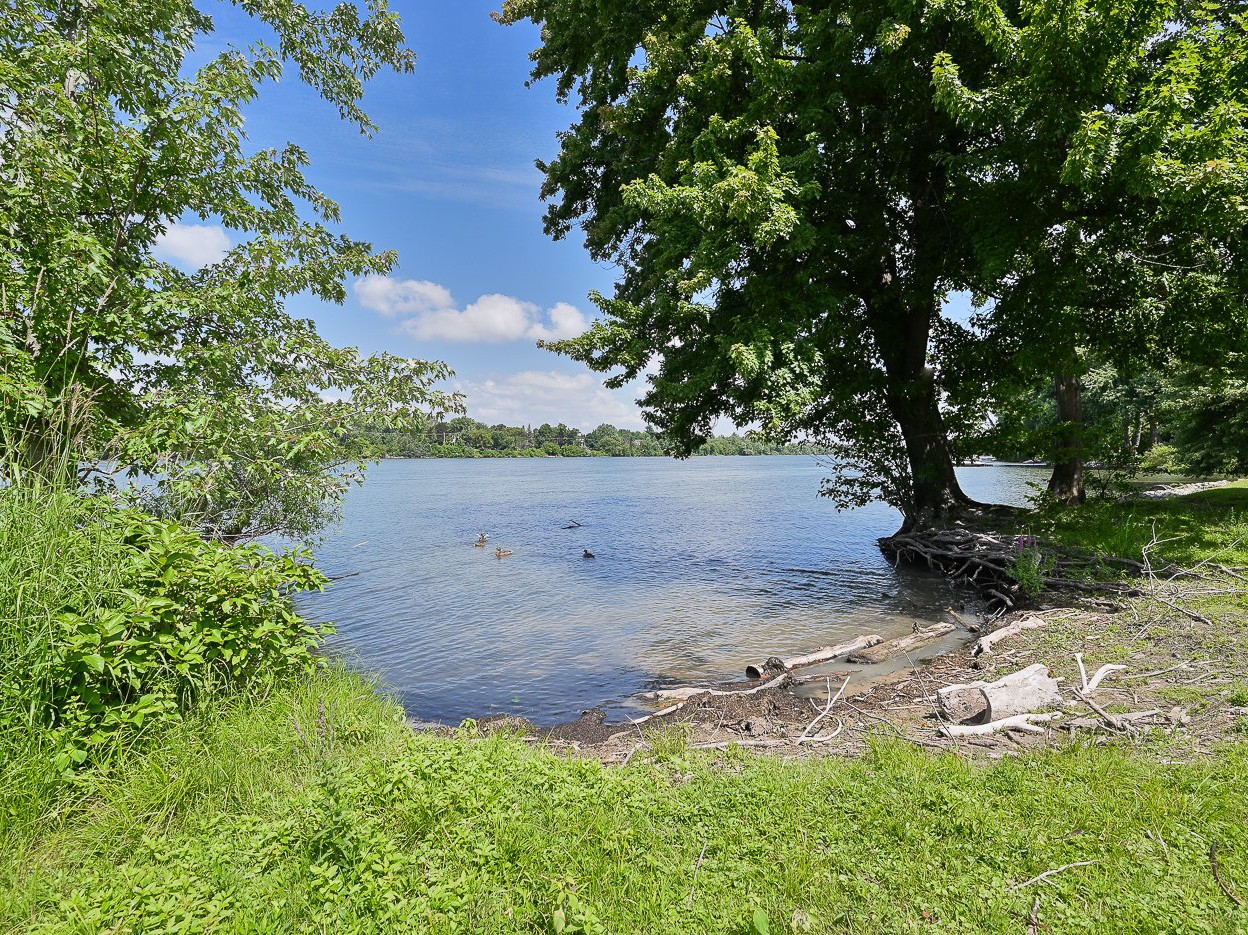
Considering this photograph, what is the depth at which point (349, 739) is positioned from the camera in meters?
4.80

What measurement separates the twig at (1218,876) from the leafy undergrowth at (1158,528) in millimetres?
8134

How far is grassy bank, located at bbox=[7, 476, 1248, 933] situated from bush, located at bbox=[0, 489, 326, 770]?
30 millimetres

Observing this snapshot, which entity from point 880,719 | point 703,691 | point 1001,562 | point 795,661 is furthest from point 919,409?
point 880,719

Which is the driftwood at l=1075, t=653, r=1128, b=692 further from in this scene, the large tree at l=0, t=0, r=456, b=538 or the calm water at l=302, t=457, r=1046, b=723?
the large tree at l=0, t=0, r=456, b=538

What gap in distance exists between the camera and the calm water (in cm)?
909

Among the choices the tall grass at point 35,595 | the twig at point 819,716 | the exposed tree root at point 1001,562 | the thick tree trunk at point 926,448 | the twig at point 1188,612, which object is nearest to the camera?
the tall grass at point 35,595

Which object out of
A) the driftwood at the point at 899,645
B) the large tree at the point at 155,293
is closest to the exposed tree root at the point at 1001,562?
the driftwood at the point at 899,645

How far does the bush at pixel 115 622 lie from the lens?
144 inches

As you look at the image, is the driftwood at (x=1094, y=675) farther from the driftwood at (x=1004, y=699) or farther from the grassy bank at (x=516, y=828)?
the grassy bank at (x=516, y=828)

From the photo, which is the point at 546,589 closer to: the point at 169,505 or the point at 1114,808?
the point at 169,505

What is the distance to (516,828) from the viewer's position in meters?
3.47

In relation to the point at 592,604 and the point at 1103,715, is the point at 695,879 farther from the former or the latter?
the point at 592,604

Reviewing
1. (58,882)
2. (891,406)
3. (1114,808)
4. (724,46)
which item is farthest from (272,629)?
(891,406)

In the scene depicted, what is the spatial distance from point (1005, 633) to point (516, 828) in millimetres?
7329
